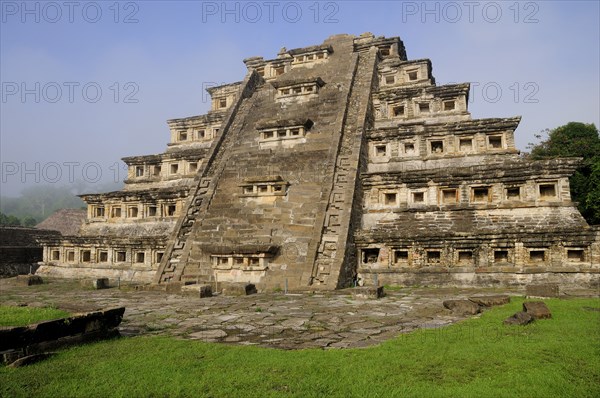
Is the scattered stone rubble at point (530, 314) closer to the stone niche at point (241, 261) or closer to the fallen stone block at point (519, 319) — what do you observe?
the fallen stone block at point (519, 319)

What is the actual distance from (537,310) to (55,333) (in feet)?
27.2

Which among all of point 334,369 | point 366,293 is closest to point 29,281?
point 366,293

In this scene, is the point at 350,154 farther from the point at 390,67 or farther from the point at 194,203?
the point at 390,67

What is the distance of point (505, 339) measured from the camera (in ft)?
22.5

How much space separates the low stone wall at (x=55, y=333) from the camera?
5.77 meters

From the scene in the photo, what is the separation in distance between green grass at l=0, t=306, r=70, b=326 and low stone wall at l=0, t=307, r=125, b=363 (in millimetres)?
320

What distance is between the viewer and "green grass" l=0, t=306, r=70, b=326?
6.37m

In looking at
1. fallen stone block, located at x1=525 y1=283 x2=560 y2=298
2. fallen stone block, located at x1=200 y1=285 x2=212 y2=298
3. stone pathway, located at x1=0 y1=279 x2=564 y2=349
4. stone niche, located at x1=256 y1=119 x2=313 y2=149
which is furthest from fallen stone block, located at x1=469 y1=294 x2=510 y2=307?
stone niche, located at x1=256 y1=119 x2=313 y2=149

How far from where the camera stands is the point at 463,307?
954 cm

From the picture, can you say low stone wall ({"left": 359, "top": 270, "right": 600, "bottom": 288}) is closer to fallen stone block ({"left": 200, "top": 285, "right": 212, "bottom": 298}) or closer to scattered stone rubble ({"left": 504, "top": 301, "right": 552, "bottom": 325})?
fallen stone block ({"left": 200, "top": 285, "right": 212, "bottom": 298})

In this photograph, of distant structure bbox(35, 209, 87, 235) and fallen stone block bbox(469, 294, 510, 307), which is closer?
fallen stone block bbox(469, 294, 510, 307)

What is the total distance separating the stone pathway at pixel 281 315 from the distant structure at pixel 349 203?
5.60 feet

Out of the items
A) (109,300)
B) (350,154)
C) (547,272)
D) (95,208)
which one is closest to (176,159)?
(95,208)

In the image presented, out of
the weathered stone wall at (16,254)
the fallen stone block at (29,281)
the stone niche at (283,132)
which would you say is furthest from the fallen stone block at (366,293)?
the weathered stone wall at (16,254)
